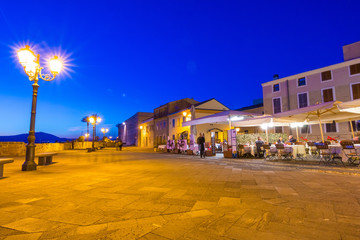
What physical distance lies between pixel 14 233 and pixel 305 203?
3889mm

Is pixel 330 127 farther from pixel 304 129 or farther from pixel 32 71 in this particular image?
pixel 32 71

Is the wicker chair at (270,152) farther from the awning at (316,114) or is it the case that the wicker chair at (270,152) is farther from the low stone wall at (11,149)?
the low stone wall at (11,149)

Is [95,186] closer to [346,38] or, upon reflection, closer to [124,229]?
[124,229]

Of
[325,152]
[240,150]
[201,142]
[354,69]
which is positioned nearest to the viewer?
[325,152]

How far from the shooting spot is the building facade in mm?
18513

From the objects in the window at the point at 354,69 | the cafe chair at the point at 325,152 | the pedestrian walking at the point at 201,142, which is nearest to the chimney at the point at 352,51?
the window at the point at 354,69

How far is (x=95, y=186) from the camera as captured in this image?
4383 mm

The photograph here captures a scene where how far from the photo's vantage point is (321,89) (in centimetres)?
2033

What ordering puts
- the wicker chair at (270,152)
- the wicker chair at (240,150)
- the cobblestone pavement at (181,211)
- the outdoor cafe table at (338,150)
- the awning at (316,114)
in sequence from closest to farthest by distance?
the cobblestone pavement at (181,211)
the outdoor cafe table at (338,150)
the awning at (316,114)
the wicker chair at (270,152)
the wicker chair at (240,150)

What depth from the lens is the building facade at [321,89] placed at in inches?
729

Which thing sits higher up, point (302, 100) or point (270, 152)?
point (302, 100)

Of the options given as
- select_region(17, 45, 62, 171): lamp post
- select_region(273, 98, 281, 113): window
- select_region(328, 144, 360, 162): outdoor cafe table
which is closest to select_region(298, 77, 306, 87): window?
select_region(273, 98, 281, 113): window

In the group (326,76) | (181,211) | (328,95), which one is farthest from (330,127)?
(181,211)

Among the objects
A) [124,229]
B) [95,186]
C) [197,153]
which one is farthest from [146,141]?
[124,229]
